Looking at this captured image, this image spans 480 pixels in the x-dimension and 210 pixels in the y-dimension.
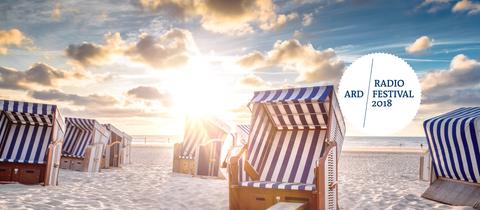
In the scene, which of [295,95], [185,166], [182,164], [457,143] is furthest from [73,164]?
[457,143]

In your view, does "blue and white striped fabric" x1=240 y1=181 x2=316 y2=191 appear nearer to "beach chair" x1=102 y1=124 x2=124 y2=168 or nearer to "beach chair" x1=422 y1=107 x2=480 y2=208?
"beach chair" x1=422 y1=107 x2=480 y2=208

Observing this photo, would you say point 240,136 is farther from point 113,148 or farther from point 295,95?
point 295,95

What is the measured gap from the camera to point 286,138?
9.07 meters

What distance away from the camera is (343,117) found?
8.00m

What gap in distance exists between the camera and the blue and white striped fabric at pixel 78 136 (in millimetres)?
16734

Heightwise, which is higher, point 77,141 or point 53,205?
point 77,141

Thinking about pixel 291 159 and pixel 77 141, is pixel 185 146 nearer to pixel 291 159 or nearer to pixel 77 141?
pixel 77 141

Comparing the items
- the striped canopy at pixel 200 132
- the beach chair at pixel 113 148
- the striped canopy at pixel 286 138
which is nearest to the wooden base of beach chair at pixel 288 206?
the striped canopy at pixel 286 138

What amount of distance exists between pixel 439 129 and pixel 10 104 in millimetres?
11174

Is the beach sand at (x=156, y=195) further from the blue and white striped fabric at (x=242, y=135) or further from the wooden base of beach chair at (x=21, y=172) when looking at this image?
the blue and white striped fabric at (x=242, y=135)

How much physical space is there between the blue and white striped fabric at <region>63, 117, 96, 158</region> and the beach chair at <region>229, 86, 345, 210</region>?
10.0m

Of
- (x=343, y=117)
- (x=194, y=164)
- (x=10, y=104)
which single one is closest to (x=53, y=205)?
(x=10, y=104)

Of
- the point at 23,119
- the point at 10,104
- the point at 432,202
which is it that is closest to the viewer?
the point at 432,202

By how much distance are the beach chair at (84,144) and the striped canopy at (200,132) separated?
355 cm
